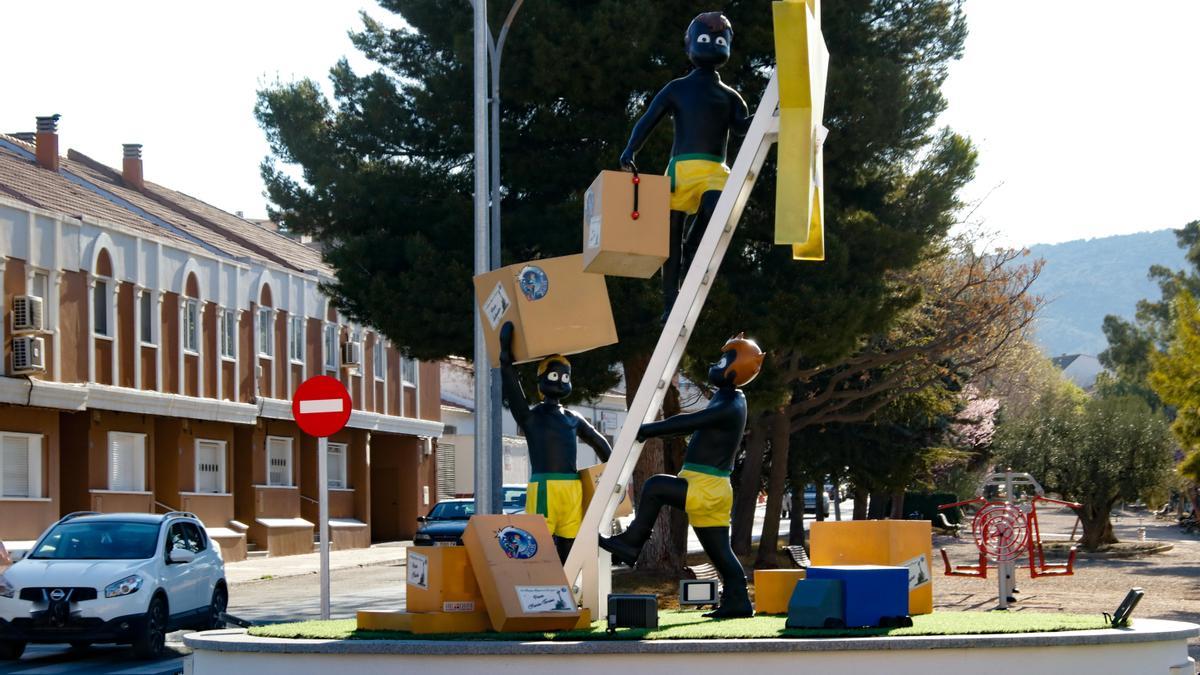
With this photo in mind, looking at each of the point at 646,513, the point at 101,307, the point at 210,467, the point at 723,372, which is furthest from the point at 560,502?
the point at 210,467

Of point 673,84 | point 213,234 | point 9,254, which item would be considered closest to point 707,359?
point 673,84

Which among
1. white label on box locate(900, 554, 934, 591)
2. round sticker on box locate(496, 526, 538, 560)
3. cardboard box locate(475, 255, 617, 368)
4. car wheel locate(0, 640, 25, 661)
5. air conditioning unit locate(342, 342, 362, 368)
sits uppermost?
air conditioning unit locate(342, 342, 362, 368)

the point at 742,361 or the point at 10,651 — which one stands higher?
the point at 742,361

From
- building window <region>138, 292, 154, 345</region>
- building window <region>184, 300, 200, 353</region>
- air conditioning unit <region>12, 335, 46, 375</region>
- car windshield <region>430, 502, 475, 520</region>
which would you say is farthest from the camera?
building window <region>184, 300, 200, 353</region>

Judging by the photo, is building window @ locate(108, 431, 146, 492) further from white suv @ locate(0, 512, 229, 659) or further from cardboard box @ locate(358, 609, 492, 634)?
cardboard box @ locate(358, 609, 492, 634)

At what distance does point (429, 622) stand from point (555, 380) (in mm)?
2481

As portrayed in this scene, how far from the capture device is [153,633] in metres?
16.8

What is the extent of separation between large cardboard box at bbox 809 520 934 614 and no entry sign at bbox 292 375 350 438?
5897mm

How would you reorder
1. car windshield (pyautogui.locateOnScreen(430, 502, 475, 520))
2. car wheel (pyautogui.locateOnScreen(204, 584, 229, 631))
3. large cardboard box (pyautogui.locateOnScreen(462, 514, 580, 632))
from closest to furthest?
large cardboard box (pyautogui.locateOnScreen(462, 514, 580, 632)) → car wheel (pyautogui.locateOnScreen(204, 584, 229, 631)) → car windshield (pyautogui.locateOnScreen(430, 502, 475, 520))

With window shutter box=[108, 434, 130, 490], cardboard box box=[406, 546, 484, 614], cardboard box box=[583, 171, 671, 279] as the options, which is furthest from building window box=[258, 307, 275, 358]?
cardboard box box=[583, 171, 671, 279]

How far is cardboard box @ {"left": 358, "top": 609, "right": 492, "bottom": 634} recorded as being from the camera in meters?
9.87

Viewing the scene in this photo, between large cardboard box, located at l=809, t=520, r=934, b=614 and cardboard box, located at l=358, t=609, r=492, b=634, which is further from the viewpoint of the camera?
large cardboard box, located at l=809, t=520, r=934, b=614

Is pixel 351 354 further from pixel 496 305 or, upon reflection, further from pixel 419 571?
pixel 419 571

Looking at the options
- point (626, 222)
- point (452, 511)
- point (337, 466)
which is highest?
point (626, 222)
